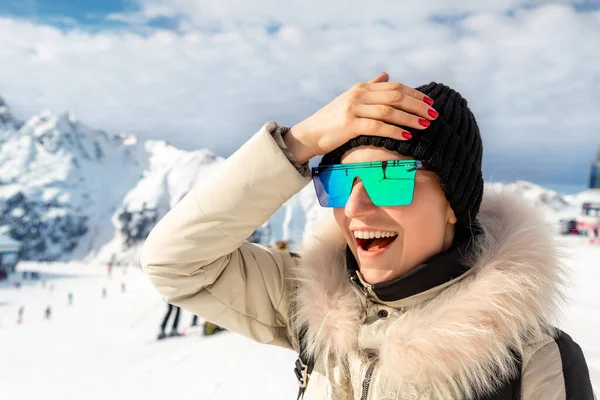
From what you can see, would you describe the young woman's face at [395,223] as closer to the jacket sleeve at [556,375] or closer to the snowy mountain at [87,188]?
the jacket sleeve at [556,375]

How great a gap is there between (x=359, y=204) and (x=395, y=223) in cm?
14

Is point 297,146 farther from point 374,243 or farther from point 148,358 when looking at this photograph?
point 148,358

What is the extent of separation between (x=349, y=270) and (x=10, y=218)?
127174mm

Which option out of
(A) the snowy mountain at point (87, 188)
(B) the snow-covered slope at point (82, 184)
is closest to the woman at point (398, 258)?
(A) the snowy mountain at point (87, 188)

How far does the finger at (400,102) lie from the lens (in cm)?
127

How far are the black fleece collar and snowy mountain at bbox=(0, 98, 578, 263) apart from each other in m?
72.2

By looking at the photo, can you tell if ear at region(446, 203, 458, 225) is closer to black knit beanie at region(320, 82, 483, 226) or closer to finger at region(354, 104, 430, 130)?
black knit beanie at region(320, 82, 483, 226)

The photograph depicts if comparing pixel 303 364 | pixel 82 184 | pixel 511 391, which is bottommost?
pixel 82 184

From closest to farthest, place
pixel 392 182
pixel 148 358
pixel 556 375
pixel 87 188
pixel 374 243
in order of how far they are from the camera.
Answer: pixel 556 375 < pixel 392 182 < pixel 374 243 < pixel 148 358 < pixel 87 188

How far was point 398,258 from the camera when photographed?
4.79 ft

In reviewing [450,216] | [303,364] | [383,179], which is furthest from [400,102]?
[303,364]

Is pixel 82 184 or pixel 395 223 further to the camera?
pixel 82 184

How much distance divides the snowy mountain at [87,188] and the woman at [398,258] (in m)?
72.1

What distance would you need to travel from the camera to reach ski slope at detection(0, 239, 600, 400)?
489 cm
